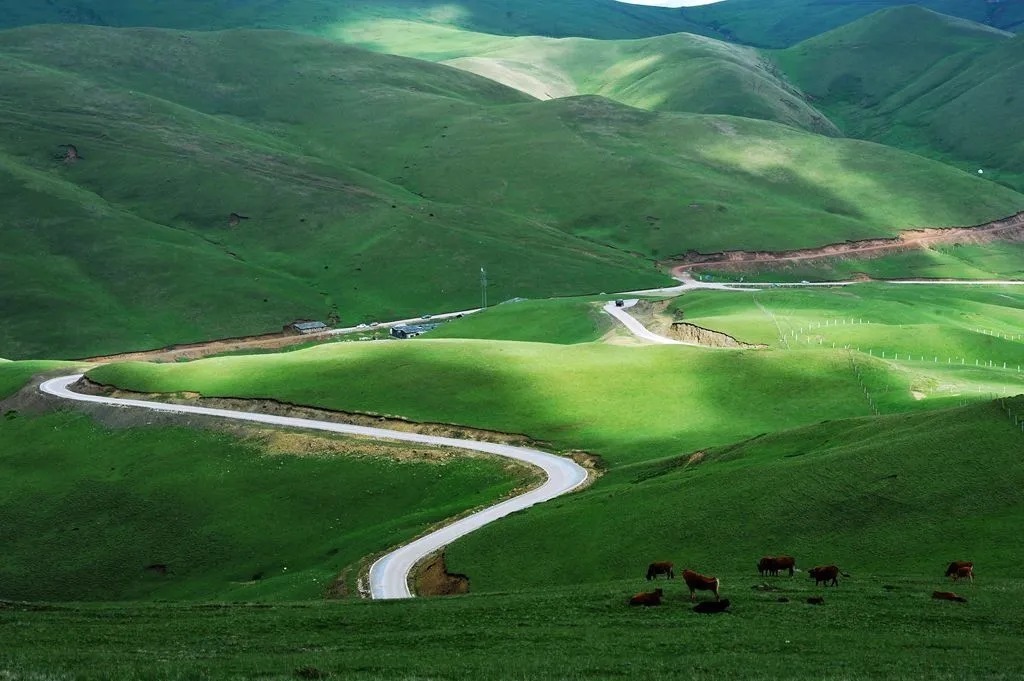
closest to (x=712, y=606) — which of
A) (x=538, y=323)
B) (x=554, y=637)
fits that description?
(x=554, y=637)

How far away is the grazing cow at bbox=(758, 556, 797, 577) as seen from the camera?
41.1m

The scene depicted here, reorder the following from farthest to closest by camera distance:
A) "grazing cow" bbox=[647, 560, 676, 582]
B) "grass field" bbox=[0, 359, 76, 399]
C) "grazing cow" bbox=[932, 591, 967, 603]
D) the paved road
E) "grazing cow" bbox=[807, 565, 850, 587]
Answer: the paved road → "grass field" bbox=[0, 359, 76, 399] → "grazing cow" bbox=[647, 560, 676, 582] → "grazing cow" bbox=[807, 565, 850, 587] → "grazing cow" bbox=[932, 591, 967, 603]

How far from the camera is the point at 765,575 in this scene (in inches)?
1639

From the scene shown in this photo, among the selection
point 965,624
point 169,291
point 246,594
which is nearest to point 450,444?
point 246,594


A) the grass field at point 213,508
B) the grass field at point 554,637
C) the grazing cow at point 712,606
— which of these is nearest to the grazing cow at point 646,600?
the grass field at point 554,637

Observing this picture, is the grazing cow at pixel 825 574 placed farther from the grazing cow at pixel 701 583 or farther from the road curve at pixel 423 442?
the road curve at pixel 423 442

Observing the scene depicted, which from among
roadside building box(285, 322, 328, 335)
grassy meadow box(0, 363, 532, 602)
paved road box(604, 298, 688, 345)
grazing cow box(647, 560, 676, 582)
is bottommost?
roadside building box(285, 322, 328, 335)

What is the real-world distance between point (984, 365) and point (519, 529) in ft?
235

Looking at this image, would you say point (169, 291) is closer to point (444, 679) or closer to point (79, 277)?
point (79, 277)

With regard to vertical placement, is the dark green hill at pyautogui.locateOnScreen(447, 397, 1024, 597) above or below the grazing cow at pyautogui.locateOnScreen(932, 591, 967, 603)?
below

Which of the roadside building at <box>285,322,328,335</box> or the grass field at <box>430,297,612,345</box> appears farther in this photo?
the roadside building at <box>285,322,328,335</box>

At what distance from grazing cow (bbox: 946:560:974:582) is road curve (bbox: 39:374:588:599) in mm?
24453

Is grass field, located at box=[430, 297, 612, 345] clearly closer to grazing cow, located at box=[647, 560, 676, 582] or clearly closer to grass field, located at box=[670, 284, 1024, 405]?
grass field, located at box=[670, 284, 1024, 405]

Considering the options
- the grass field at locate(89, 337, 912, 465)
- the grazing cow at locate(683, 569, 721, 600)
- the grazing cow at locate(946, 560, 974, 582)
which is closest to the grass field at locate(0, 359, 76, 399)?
the grass field at locate(89, 337, 912, 465)
